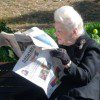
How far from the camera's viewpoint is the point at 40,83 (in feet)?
12.9

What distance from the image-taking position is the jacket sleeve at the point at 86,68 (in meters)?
3.91

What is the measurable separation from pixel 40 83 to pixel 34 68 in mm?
149

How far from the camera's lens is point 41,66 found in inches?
158

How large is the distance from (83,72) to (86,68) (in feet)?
0.15

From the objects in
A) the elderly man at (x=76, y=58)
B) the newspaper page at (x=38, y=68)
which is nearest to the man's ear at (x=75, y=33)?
the elderly man at (x=76, y=58)

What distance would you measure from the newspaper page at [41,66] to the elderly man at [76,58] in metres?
0.08

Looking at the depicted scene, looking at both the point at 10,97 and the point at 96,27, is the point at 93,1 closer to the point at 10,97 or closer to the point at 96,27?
the point at 96,27

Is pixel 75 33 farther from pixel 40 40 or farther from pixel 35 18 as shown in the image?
pixel 35 18

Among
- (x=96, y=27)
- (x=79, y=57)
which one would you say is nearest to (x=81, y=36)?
(x=79, y=57)

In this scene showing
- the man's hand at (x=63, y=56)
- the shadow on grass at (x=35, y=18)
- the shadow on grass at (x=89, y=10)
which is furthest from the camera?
the shadow on grass at (x=89, y=10)

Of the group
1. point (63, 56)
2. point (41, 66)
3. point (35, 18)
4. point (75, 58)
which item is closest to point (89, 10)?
point (35, 18)

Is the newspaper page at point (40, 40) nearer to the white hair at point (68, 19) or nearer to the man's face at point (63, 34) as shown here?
the man's face at point (63, 34)

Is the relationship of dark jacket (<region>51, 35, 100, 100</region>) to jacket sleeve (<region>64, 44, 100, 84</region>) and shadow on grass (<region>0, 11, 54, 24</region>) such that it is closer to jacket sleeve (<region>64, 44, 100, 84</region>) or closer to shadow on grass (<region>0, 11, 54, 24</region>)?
jacket sleeve (<region>64, 44, 100, 84</region>)

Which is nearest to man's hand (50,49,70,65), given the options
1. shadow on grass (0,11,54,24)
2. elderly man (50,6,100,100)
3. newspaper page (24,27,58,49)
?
elderly man (50,6,100,100)
